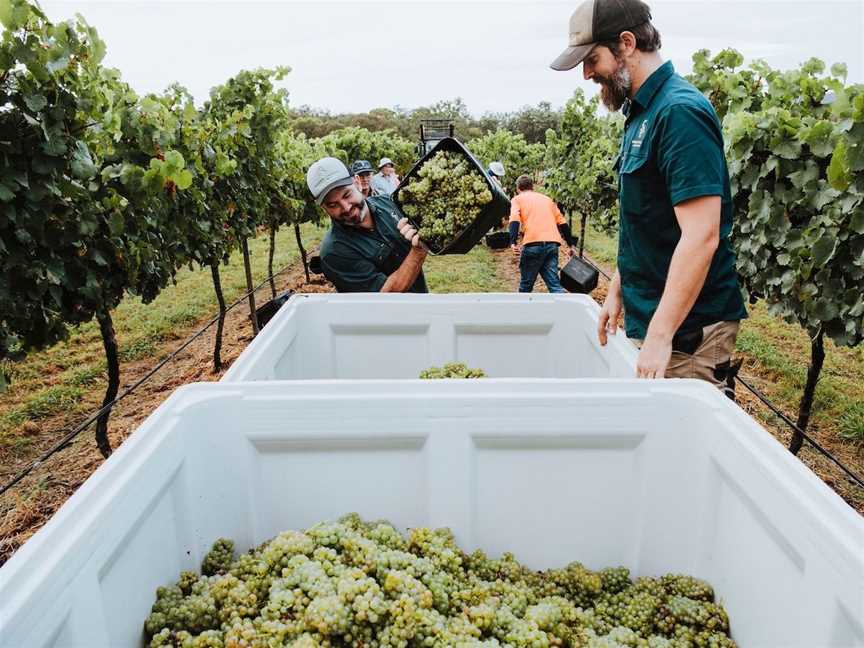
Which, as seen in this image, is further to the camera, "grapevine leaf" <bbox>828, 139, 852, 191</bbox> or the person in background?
the person in background

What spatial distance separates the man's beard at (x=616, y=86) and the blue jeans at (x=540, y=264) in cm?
569

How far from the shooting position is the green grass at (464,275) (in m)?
10.1

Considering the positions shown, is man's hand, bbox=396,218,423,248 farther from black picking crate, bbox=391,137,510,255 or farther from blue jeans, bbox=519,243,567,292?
blue jeans, bbox=519,243,567,292

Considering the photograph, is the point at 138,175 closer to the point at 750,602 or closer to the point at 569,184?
the point at 750,602

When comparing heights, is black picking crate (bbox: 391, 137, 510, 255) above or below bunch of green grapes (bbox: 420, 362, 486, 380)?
above

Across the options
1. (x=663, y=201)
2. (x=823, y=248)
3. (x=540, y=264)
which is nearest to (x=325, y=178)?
(x=663, y=201)

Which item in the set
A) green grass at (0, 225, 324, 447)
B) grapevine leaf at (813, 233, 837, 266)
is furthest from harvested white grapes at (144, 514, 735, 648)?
green grass at (0, 225, 324, 447)

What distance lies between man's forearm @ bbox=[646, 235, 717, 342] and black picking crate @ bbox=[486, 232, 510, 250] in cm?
1177

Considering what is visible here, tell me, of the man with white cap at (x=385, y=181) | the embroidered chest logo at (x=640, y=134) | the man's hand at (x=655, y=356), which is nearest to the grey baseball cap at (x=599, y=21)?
the embroidered chest logo at (x=640, y=134)

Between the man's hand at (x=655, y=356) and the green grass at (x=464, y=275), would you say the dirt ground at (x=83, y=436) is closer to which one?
the green grass at (x=464, y=275)

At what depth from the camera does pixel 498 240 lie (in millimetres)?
13672

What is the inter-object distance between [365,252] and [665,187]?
1961 millimetres

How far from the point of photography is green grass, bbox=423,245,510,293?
33.2 feet

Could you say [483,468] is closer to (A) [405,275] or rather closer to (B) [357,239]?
(A) [405,275]
